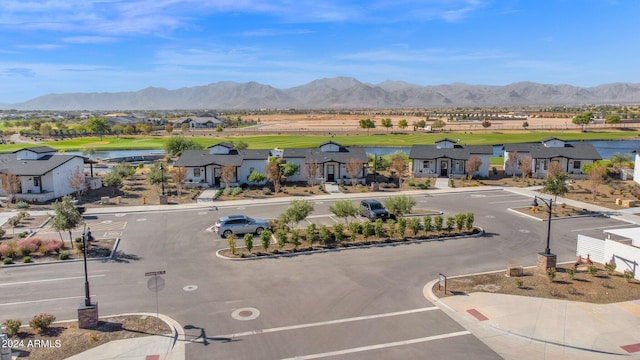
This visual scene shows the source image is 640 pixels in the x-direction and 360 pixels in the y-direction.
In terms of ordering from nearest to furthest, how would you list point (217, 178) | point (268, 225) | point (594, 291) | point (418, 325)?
1. point (418, 325)
2. point (594, 291)
3. point (268, 225)
4. point (217, 178)

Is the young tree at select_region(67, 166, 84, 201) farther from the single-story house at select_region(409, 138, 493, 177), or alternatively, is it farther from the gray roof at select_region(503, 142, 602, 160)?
the gray roof at select_region(503, 142, 602, 160)

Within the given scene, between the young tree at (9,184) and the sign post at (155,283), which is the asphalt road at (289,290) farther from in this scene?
the young tree at (9,184)

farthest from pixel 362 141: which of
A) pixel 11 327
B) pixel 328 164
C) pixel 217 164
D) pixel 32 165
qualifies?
pixel 11 327

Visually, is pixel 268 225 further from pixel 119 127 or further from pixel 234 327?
pixel 119 127

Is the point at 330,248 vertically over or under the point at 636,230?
under

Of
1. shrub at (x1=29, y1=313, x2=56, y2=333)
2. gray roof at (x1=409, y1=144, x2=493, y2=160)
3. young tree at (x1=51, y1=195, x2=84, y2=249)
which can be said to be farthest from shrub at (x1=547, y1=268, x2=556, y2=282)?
gray roof at (x1=409, y1=144, x2=493, y2=160)

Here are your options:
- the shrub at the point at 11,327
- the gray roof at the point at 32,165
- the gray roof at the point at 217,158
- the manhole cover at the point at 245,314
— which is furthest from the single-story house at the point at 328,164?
the shrub at the point at 11,327

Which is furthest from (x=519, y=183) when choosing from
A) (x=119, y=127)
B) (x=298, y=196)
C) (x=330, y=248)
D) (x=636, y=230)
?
(x=119, y=127)

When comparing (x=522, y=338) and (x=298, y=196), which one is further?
(x=298, y=196)
